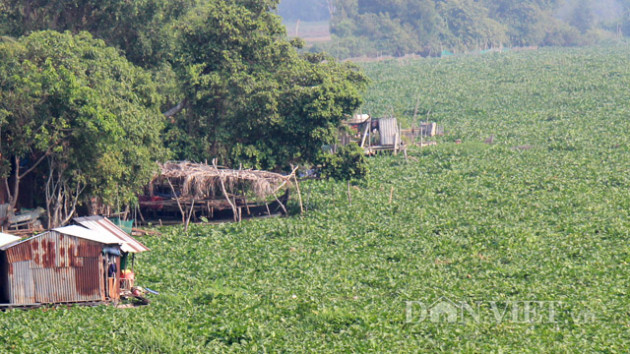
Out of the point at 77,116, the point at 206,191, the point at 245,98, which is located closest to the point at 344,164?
the point at 245,98

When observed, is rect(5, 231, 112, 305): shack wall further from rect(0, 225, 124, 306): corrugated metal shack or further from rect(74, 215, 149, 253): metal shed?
rect(74, 215, 149, 253): metal shed

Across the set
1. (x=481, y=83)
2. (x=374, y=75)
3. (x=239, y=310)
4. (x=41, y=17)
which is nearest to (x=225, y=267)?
(x=239, y=310)

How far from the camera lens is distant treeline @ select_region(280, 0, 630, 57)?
89250 millimetres

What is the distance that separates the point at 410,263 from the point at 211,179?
304 inches

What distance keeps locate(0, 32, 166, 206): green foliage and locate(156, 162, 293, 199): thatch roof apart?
814 mm

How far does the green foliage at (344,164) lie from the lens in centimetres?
2820

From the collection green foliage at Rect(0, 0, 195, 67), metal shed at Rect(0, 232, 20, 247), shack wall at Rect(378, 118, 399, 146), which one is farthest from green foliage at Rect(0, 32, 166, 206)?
shack wall at Rect(378, 118, 399, 146)

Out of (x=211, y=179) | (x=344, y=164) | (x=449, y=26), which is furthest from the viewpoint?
(x=449, y=26)

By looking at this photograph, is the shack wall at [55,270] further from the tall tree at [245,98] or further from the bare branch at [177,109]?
the bare branch at [177,109]

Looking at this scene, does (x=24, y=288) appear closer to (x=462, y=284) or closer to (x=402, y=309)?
(x=402, y=309)

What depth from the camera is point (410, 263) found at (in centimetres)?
2200

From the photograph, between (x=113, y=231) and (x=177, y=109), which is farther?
(x=177, y=109)

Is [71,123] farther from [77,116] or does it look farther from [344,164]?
[344,164]

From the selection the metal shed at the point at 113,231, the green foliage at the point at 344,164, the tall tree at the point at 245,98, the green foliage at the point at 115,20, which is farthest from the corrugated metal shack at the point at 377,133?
the metal shed at the point at 113,231
